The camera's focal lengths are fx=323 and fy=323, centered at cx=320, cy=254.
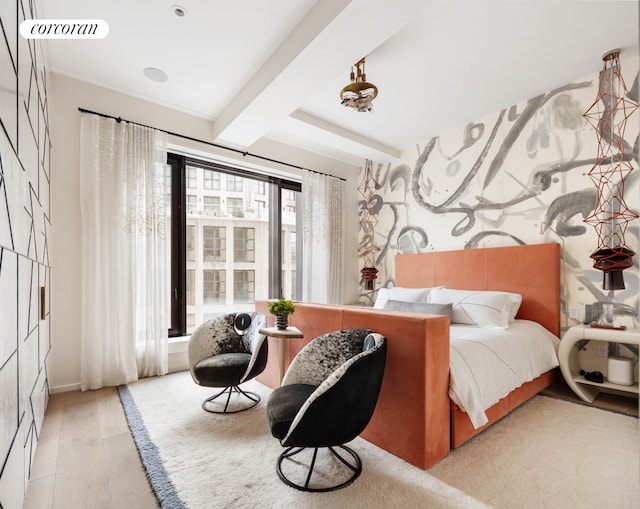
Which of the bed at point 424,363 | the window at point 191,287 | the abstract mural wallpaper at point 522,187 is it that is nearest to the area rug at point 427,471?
the bed at point 424,363

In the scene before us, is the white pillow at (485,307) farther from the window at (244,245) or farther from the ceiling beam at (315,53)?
the window at (244,245)

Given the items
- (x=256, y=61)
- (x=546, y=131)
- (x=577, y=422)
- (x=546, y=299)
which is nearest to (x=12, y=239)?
(x=256, y=61)

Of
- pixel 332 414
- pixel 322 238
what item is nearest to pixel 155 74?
pixel 322 238

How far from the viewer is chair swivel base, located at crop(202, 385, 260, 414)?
2443 millimetres

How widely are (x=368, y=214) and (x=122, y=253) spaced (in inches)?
132

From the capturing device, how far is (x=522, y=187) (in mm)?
3334

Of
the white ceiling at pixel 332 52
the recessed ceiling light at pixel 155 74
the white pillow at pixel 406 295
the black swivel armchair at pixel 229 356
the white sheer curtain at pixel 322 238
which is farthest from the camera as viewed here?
the white sheer curtain at pixel 322 238

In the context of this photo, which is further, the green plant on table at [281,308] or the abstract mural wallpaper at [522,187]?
the abstract mural wallpaper at [522,187]

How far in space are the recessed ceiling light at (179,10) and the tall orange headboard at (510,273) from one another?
3.36 meters

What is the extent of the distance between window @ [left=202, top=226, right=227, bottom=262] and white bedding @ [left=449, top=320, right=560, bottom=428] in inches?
113

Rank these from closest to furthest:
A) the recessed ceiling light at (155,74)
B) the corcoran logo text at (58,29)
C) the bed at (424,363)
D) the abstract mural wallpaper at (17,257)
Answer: the abstract mural wallpaper at (17,257) → the corcoran logo text at (58,29) → the bed at (424,363) → the recessed ceiling light at (155,74)

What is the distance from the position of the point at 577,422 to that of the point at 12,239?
3413mm

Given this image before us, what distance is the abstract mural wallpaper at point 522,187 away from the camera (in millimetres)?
2879

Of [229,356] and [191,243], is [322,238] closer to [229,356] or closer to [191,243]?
[191,243]
